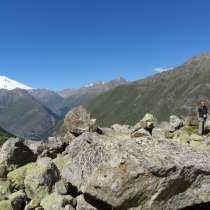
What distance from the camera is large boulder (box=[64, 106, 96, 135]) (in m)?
37.6

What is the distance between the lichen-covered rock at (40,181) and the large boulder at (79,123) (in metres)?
14.8

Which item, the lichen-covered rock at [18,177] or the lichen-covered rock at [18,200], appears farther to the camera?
the lichen-covered rock at [18,177]

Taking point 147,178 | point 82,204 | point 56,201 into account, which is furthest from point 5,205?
point 147,178

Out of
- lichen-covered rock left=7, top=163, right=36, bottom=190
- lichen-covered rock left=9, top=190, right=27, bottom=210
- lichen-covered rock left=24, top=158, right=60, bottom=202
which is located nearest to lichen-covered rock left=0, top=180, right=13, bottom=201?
lichen-covered rock left=9, top=190, right=27, bottom=210

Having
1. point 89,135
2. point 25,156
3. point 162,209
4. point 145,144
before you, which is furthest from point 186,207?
point 25,156

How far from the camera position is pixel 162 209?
54.1ft

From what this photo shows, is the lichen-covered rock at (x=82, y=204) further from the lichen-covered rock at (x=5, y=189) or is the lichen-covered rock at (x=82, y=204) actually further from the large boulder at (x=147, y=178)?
the lichen-covered rock at (x=5, y=189)

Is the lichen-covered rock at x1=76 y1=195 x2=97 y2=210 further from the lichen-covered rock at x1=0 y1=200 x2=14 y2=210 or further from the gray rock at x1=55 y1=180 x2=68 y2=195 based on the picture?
the lichen-covered rock at x1=0 y1=200 x2=14 y2=210

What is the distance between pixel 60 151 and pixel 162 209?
58.6 feet

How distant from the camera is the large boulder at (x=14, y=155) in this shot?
2686 centimetres

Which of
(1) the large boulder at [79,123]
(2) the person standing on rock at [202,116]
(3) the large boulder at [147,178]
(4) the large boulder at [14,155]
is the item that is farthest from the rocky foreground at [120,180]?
(2) the person standing on rock at [202,116]

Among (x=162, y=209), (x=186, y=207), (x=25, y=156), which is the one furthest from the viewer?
(x=25, y=156)

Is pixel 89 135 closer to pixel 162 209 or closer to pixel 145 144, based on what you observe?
pixel 145 144

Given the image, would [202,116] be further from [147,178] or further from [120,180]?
[120,180]
